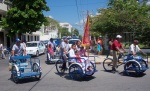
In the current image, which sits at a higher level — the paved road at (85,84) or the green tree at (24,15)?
the green tree at (24,15)

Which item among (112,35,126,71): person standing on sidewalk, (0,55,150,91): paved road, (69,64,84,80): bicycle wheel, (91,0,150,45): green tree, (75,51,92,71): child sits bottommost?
(0,55,150,91): paved road

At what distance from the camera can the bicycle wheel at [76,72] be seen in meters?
9.65

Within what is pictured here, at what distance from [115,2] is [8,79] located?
60.8 ft

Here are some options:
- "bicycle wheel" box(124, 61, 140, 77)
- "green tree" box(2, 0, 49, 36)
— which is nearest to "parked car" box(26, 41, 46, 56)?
"green tree" box(2, 0, 49, 36)

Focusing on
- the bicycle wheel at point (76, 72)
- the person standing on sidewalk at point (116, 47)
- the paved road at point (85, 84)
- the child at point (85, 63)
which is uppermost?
the person standing on sidewalk at point (116, 47)

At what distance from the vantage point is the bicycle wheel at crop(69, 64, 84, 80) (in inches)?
380

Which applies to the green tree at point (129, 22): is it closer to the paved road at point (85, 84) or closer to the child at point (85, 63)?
the paved road at point (85, 84)

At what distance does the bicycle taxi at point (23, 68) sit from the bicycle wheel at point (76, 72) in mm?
1338

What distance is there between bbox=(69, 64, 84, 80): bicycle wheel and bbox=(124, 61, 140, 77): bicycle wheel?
223cm

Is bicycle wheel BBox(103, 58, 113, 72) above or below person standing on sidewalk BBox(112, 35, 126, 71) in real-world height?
below

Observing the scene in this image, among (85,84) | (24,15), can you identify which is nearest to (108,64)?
(85,84)

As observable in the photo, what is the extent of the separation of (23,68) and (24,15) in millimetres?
21369

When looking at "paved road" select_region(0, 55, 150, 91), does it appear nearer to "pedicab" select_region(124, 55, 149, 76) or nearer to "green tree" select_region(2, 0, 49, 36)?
"pedicab" select_region(124, 55, 149, 76)

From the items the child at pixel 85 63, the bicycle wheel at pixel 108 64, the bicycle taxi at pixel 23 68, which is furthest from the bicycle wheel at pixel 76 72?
the bicycle wheel at pixel 108 64
